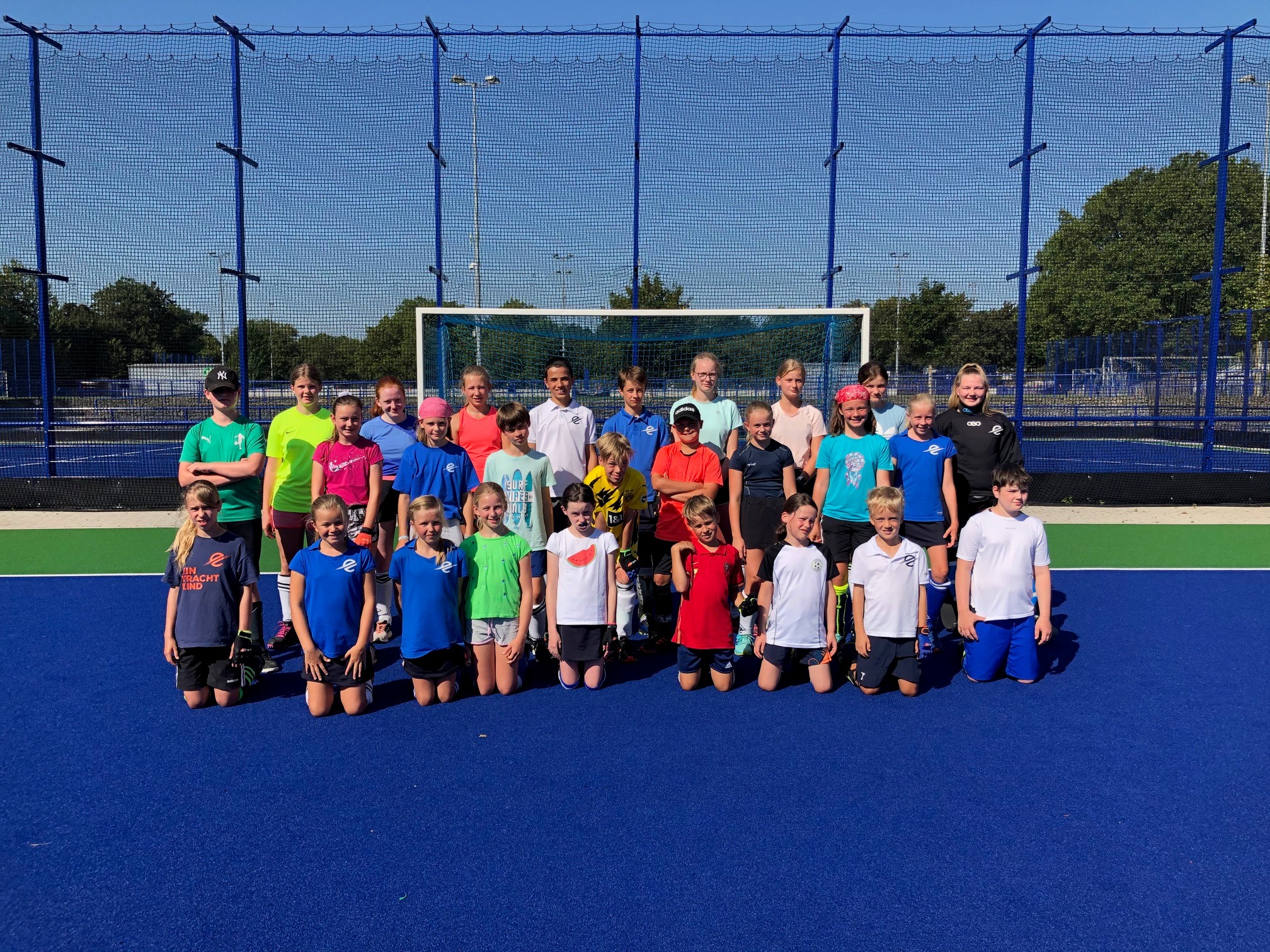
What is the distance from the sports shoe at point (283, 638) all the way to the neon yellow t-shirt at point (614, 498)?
2133mm

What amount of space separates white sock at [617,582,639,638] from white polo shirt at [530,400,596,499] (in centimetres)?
81

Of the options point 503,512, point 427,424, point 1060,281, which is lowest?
point 503,512

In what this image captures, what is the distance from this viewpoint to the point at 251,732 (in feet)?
13.8

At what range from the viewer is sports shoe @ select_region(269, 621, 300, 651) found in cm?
548

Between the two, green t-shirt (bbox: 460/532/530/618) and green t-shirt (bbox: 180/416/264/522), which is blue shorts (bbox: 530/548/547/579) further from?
green t-shirt (bbox: 180/416/264/522)

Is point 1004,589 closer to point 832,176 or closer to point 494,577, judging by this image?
point 494,577

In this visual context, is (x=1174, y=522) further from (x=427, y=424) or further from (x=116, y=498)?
(x=116, y=498)

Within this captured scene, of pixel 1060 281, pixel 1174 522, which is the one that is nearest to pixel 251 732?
pixel 1174 522

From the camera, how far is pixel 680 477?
5324 millimetres

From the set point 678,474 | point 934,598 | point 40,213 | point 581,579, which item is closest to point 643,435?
point 678,474

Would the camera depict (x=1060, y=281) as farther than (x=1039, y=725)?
Yes

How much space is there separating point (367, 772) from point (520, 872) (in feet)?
3.57

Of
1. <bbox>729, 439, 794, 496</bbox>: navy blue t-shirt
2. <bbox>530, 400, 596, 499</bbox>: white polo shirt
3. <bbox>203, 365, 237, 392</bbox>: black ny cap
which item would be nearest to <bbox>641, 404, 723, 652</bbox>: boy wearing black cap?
<bbox>729, 439, 794, 496</bbox>: navy blue t-shirt

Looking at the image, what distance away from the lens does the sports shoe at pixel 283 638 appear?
18.0 ft
